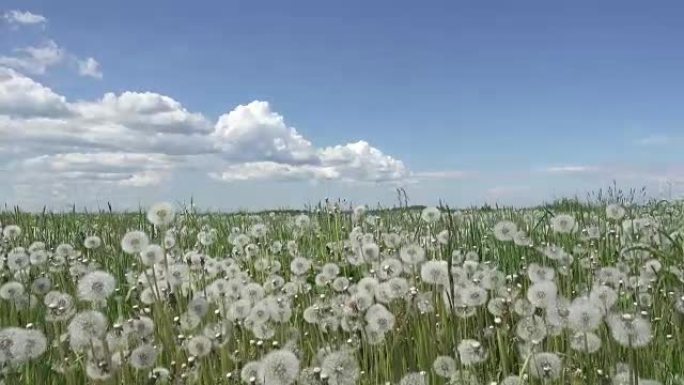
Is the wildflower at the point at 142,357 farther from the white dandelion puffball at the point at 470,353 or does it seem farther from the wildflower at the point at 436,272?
the wildflower at the point at 436,272

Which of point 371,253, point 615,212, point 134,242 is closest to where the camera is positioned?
point 134,242

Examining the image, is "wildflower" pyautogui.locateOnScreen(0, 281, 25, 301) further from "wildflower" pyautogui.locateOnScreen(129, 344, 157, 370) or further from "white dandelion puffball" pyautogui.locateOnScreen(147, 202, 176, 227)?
"wildflower" pyautogui.locateOnScreen(129, 344, 157, 370)

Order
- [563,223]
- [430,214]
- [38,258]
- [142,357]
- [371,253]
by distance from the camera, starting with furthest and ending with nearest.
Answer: [38,258] → [430,214] → [563,223] → [371,253] → [142,357]

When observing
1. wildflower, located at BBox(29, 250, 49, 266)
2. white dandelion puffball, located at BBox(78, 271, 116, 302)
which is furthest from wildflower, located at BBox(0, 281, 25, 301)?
wildflower, located at BBox(29, 250, 49, 266)

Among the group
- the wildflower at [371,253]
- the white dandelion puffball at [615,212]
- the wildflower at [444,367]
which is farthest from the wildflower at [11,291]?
the white dandelion puffball at [615,212]

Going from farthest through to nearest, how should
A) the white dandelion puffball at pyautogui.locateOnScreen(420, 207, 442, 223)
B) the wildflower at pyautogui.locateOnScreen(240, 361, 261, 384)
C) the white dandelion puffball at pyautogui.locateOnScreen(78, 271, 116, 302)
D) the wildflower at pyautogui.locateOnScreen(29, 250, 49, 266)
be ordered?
1. the wildflower at pyautogui.locateOnScreen(29, 250, 49, 266)
2. the white dandelion puffball at pyautogui.locateOnScreen(420, 207, 442, 223)
3. the white dandelion puffball at pyautogui.locateOnScreen(78, 271, 116, 302)
4. the wildflower at pyautogui.locateOnScreen(240, 361, 261, 384)

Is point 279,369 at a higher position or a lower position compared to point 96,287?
lower

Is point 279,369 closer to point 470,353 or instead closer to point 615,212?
point 470,353

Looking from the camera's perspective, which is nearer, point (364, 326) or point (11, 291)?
point (364, 326)

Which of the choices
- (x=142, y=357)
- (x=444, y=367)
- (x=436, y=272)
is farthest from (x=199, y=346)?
(x=436, y=272)

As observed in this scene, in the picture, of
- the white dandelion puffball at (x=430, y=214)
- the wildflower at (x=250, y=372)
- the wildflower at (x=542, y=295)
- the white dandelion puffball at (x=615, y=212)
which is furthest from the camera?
the white dandelion puffball at (x=615, y=212)

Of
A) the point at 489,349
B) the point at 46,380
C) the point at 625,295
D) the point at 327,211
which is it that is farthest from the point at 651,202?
the point at 46,380

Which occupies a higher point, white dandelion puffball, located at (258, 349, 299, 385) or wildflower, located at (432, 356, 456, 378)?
white dandelion puffball, located at (258, 349, 299, 385)

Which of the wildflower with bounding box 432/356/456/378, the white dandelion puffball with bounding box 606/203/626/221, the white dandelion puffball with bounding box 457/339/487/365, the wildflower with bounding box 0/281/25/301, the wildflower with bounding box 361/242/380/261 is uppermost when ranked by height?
the white dandelion puffball with bounding box 606/203/626/221
